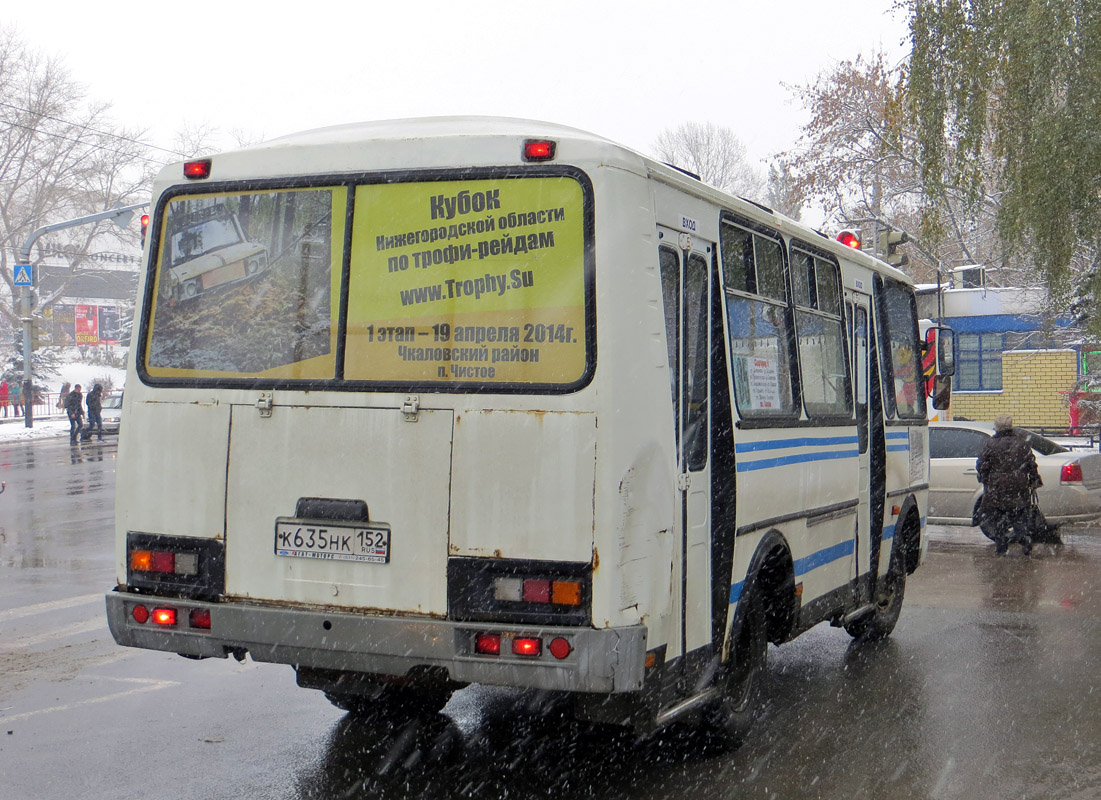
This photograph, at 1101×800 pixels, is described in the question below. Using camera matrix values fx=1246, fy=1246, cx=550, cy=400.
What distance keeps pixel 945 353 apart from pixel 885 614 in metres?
2.47

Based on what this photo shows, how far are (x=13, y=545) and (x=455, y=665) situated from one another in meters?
10.8

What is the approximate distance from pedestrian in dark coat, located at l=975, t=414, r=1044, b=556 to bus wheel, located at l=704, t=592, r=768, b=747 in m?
8.60

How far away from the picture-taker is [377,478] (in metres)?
5.05

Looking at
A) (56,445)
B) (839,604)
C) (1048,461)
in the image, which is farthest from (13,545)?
(56,445)

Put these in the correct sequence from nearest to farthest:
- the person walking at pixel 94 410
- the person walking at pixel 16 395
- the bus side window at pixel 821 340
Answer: the bus side window at pixel 821 340 < the person walking at pixel 94 410 < the person walking at pixel 16 395

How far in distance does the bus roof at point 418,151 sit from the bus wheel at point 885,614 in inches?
163

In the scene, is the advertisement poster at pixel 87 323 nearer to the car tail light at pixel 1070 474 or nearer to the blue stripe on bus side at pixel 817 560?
the car tail light at pixel 1070 474

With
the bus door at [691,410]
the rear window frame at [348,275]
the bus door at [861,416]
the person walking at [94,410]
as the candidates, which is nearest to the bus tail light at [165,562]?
the rear window frame at [348,275]

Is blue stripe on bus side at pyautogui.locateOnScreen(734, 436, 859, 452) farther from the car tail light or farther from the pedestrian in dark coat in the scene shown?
the car tail light

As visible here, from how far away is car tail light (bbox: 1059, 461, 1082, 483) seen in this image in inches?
601

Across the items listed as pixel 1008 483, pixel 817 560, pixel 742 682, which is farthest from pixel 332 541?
pixel 1008 483

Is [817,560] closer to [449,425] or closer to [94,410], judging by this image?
[449,425]

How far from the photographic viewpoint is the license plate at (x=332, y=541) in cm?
502

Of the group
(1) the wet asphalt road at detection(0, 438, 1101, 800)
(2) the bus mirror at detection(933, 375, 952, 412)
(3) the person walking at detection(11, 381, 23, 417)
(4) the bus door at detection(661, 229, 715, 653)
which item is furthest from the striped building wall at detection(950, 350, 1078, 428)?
(3) the person walking at detection(11, 381, 23, 417)
